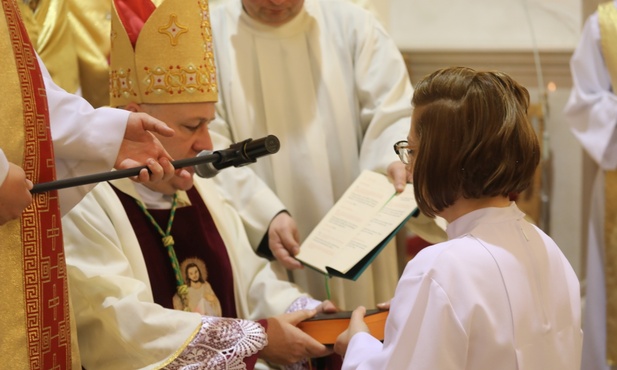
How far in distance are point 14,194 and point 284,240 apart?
1.37 m

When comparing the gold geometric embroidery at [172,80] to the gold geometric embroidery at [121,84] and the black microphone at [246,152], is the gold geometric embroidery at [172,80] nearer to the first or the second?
the gold geometric embroidery at [121,84]

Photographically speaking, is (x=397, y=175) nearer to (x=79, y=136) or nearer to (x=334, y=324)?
(x=334, y=324)

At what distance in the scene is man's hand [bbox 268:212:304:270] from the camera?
328 cm

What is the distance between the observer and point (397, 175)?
3439mm

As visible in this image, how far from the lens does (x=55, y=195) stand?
7.48 feet

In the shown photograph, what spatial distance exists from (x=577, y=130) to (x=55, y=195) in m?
3.81

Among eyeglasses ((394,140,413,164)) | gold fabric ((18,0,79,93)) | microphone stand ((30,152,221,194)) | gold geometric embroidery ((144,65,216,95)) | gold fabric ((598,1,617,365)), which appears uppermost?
gold fabric ((18,0,79,93))

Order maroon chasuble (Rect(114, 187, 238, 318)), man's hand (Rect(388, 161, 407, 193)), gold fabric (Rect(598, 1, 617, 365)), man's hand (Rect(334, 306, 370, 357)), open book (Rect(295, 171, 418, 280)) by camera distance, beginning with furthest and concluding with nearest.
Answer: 1. gold fabric (Rect(598, 1, 617, 365))
2. man's hand (Rect(388, 161, 407, 193))
3. open book (Rect(295, 171, 418, 280))
4. maroon chasuble (Rect(114, 187, 238, 318))
5. man's hand (Rect(334, 306, 370, 357))

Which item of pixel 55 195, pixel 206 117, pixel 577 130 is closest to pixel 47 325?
pixel 55 195

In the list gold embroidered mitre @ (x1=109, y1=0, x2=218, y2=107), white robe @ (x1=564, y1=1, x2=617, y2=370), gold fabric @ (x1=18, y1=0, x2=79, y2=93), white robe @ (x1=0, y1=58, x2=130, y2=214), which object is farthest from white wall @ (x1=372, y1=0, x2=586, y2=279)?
white robe @ (x1=0, y1=58, x2=130, y2=214)

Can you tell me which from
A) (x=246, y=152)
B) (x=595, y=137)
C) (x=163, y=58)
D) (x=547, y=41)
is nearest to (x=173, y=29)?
(x=163, y=58)

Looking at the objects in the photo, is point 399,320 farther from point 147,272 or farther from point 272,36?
point 272,36

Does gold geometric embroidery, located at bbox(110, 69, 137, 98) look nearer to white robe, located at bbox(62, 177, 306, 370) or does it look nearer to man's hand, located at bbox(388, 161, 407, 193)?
white robe, located at bbox(62, 177, 306, 370)

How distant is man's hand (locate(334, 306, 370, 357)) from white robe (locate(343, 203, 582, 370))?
8.6 inches
